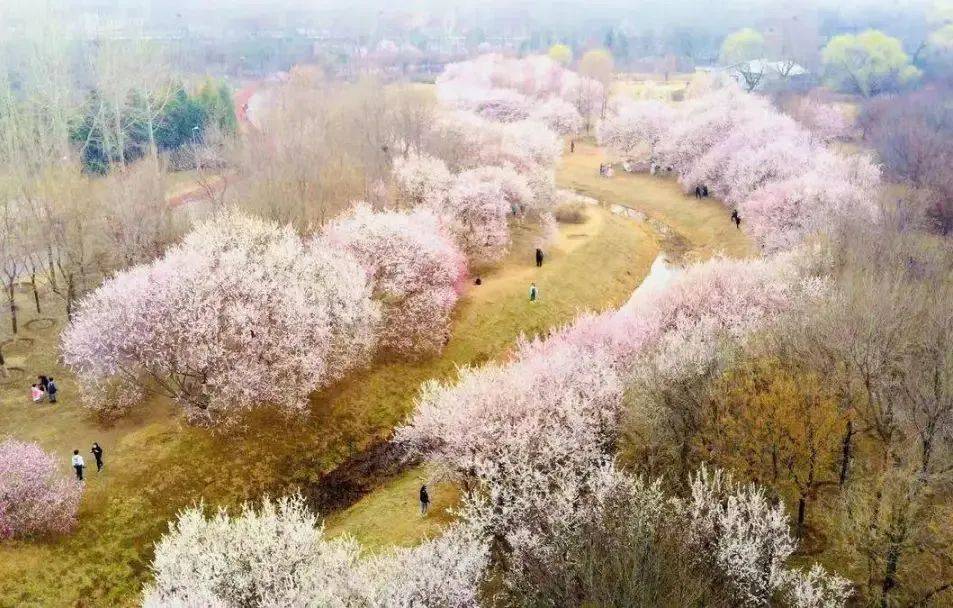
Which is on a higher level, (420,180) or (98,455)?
(420,180)

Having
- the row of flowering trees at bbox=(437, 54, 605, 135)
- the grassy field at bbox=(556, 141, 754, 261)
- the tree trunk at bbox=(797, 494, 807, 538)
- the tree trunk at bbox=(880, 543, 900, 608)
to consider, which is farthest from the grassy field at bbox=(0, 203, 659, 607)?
the row of flowering trees at bbox=(437, 54, 605, 135)

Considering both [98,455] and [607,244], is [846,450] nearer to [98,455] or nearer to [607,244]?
[98,455]

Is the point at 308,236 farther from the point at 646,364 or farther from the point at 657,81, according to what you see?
the point at 657,81

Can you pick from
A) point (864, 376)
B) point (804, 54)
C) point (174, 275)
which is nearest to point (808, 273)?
point (864, 376)

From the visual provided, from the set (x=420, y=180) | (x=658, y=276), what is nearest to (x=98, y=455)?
(x=420, y=180)

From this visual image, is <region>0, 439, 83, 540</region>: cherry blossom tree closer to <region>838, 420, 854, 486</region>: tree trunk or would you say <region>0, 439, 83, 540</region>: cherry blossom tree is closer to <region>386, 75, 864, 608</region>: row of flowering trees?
<region>386, 75, 864, 608</region>: row of flowering trees

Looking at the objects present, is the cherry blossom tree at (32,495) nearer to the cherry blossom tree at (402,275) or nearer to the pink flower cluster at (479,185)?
the cherry blossom tree at (402,275)
